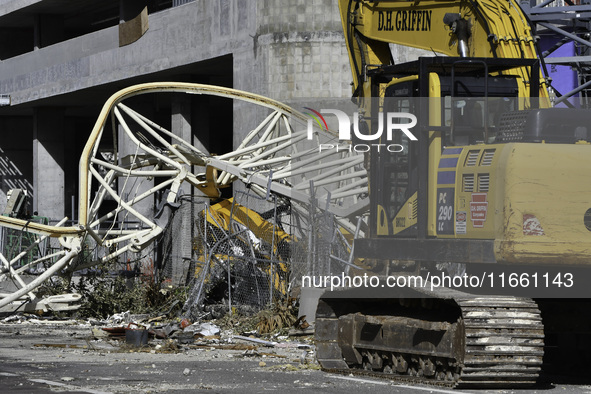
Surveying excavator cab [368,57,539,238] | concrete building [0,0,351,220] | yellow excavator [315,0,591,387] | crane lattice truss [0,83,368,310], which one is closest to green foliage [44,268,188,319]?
A: crane lattice truss [0,83,368,310]

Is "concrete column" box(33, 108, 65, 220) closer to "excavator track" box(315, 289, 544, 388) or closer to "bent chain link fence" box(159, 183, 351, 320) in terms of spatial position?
"bent chain link fence" box(159, 183, 351, 320)

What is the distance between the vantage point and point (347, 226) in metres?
20.2

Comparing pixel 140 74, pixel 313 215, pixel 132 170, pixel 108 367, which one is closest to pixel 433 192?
pixel 108 367

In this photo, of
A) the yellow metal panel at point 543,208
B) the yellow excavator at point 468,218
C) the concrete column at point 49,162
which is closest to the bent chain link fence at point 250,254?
the yellow excavator at point 468,218

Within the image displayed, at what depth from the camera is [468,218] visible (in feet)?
36.9

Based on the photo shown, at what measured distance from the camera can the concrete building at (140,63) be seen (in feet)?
93.1

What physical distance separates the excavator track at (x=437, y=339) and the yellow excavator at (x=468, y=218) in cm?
2

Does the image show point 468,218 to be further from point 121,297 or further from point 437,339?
point 121,297

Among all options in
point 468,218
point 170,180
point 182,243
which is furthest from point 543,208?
point 182,243

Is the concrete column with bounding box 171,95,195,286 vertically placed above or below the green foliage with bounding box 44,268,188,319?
above

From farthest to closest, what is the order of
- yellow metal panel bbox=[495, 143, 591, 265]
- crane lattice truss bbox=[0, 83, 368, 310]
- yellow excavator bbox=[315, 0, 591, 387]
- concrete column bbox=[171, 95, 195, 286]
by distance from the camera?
concrete column bbox=[171, 95, 195, 286] → crane lattice truss bbox=[0, 83, 368, 310] → yellow excavator bbox=[315, 0, 591, 387] → yellow metal panel bbox=[495, 143, 591, 265]

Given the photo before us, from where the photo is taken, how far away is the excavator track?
35.1 ft

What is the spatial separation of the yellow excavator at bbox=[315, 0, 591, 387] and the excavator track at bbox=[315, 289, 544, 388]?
0.05 ft

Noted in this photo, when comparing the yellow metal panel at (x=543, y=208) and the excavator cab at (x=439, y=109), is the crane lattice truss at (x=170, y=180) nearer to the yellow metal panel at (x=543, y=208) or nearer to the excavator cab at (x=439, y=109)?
the excavator cab at (x=439, y=109)
